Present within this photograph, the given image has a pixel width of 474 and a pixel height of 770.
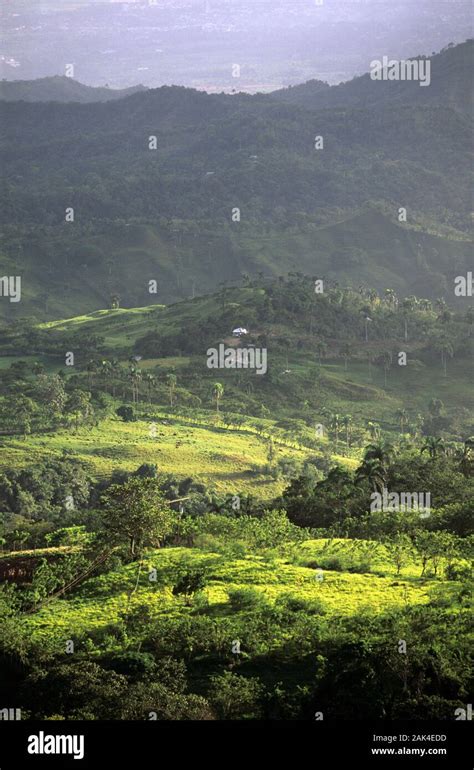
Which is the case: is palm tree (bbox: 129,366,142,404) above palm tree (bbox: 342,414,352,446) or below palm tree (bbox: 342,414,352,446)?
above

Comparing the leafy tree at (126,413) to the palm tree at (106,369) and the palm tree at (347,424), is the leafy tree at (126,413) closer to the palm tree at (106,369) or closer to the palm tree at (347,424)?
the palm tree at (106,369)

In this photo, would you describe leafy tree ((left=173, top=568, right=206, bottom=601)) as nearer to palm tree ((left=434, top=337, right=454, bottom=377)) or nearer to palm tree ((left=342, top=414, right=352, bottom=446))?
palm tree ((left=342, top=414, right=352, bottom=446))

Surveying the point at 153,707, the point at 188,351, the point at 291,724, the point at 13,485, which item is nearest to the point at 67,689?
the point at 153,707

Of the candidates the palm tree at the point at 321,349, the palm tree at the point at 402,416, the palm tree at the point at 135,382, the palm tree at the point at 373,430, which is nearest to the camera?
the palm tree at the point at 373,430

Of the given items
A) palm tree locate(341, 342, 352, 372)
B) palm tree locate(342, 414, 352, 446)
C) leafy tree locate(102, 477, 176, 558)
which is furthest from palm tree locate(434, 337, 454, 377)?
leafy tree locate(102, 477, 176, 558)

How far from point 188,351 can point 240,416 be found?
3274 cm

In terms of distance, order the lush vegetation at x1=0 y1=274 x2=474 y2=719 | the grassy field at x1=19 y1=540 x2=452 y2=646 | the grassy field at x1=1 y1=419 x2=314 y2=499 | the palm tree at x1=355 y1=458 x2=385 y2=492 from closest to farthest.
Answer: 1. the lush vegetation at x1=0 y1=274 x2=474 y2=719
2. the grassy field at x1=19 y1=540 x2=452 y2=646
3. the palm tree at x1=355 y1=458 x2=385 y2=492
4. the grassy field at x1=1 y1=419 x2=314 y2=499

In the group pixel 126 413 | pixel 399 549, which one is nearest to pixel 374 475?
pixel 399 549

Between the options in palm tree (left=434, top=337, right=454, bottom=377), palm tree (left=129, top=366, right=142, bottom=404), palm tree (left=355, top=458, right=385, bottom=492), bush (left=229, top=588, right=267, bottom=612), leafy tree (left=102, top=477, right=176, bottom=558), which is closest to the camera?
bush (left=229, top=588, right=267, bottom=612)

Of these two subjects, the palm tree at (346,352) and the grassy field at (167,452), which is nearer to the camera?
the grassy field at (167,452)

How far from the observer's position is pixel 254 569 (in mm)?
56781

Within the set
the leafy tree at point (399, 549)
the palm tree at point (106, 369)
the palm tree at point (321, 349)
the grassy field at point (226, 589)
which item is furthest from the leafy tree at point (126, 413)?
the leafy tree at point (399, 549)

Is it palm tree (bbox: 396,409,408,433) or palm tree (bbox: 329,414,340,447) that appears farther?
palm tree (bbox: 396,409,408,433)

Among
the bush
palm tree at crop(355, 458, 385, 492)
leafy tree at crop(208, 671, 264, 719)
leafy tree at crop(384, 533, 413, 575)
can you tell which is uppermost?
palm tree at crop(355, 458, 385, 492)
